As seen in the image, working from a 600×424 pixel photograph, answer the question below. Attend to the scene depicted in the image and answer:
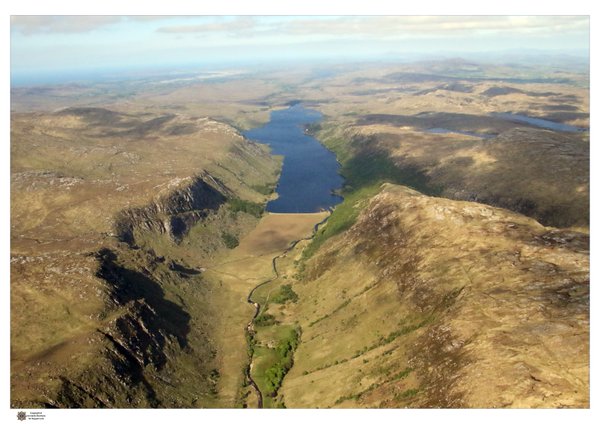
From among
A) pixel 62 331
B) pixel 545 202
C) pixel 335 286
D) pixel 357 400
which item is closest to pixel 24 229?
pixel 62 331

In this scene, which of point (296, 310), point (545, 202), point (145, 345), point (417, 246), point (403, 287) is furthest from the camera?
point (545, 202)

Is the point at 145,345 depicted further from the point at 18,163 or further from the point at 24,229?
the point at 18,163

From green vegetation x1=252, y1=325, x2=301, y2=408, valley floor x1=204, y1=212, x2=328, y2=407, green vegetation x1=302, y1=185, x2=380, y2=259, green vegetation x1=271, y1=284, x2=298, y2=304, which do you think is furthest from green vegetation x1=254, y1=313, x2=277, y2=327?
green vegetation x1=302, y1=185, x2=380, y2=259

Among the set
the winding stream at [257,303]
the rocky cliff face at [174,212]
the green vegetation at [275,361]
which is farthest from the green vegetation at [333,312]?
the rocky cliff face at [174,212]

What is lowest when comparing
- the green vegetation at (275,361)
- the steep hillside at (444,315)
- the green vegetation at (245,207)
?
the green vegetation at (275,361)

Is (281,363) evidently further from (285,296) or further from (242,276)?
(242,276)

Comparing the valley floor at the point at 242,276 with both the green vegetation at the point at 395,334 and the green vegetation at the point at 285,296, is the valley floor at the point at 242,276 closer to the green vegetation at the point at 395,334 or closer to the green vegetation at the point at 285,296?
the green vegetation at the point at 285,296
